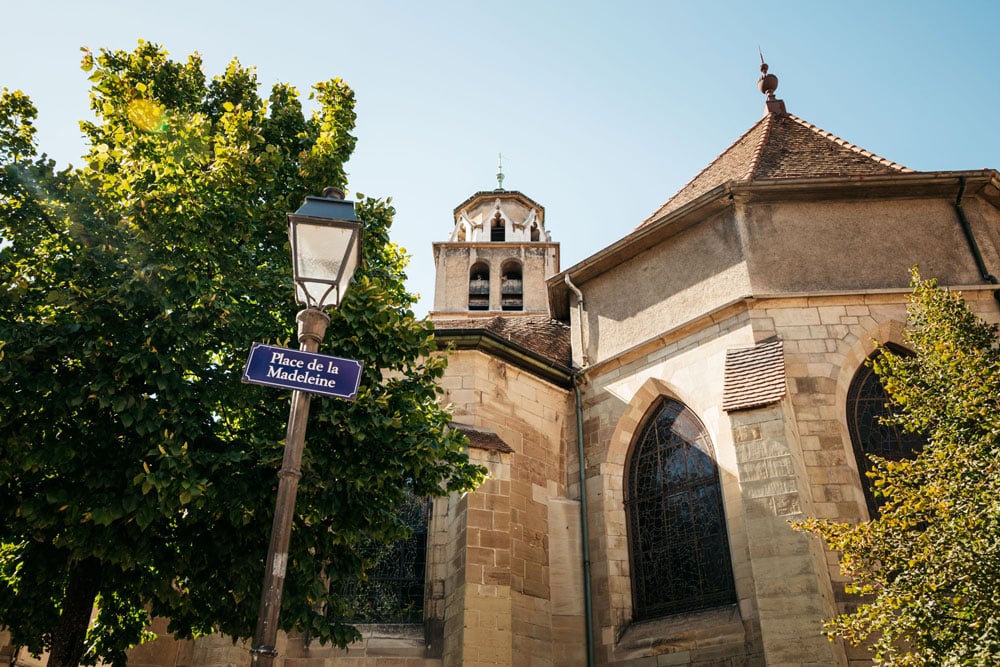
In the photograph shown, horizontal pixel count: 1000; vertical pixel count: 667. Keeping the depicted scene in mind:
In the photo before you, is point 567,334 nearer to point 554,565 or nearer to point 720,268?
point 720,268

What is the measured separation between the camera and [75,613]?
656cm

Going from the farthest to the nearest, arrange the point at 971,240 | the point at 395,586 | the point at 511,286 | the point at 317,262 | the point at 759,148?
the point at 511,286
the point at 759,148
the point at 971,240
the point at 395,586
the point at 317,262

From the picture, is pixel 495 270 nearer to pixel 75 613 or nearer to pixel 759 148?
pixel 759 148

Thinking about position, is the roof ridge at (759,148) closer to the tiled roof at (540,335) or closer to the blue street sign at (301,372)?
the tiled roof at (540,335)

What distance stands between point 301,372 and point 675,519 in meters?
7.35

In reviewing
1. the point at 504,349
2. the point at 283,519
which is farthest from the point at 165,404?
the point at 504,349

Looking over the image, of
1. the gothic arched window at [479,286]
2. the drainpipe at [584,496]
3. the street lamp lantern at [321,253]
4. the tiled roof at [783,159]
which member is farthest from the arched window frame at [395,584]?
the gothic arched window at [479,286]

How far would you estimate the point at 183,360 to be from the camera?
668 centimetres

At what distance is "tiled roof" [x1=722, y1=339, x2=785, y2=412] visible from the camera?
9.32m

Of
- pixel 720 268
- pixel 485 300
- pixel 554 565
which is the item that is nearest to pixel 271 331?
pixel 554 565

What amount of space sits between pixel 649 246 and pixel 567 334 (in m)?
2.75

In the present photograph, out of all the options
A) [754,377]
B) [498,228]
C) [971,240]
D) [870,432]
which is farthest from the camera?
[498,228]

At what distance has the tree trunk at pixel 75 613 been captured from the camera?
6443mm

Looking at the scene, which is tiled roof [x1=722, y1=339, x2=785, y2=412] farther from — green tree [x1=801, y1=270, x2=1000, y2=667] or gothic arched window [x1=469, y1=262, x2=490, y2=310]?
gothic arched window [x1=469, y1=262, x2=490, y2=310]
